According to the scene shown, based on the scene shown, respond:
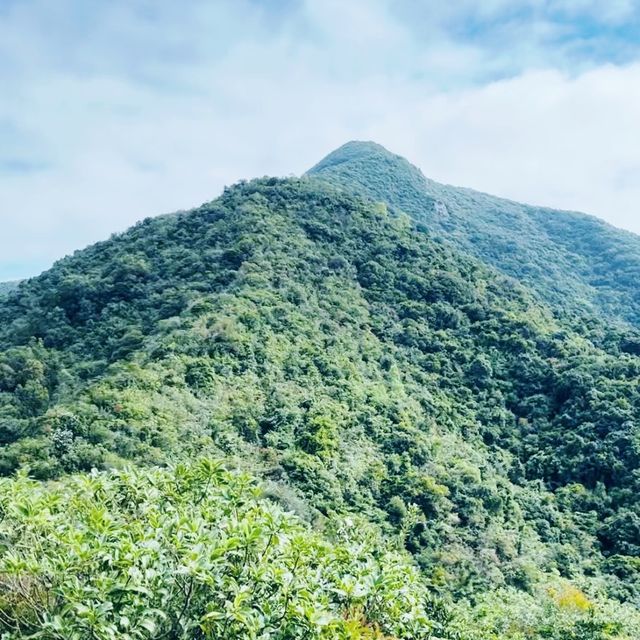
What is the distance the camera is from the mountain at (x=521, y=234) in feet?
277

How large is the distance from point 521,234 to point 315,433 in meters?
86.0

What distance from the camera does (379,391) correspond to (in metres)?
38.9

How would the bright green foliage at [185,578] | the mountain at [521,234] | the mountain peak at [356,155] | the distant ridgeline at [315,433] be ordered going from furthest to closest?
the mountain peak at [356,155]
the mountain at [521,234]
the distant ridgeline at [315,433]
the bright green foliage at [185,578]

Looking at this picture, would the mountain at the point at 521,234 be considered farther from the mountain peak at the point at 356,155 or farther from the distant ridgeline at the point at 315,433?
the distant ridgeline at the point at 315,433

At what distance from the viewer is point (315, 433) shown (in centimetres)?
3008

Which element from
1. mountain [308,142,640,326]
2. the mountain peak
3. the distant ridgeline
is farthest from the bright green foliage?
the mountain peak

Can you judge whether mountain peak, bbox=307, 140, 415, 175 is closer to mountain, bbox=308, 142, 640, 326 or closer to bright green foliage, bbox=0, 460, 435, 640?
mountain, bbox=308, 142, 640, 326

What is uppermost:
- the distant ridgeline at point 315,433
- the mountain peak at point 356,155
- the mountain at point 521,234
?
the mountain peak at point 356,155

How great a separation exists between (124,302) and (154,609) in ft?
131

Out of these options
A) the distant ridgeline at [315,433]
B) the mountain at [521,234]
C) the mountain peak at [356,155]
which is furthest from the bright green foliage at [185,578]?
the mountain peak at [356,155]

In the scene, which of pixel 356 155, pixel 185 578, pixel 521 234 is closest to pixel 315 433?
pixel 185 578

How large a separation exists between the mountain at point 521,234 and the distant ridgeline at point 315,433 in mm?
25953

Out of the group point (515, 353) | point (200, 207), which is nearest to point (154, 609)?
point (515, 353)

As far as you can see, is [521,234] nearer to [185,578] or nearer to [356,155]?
[356,155]
